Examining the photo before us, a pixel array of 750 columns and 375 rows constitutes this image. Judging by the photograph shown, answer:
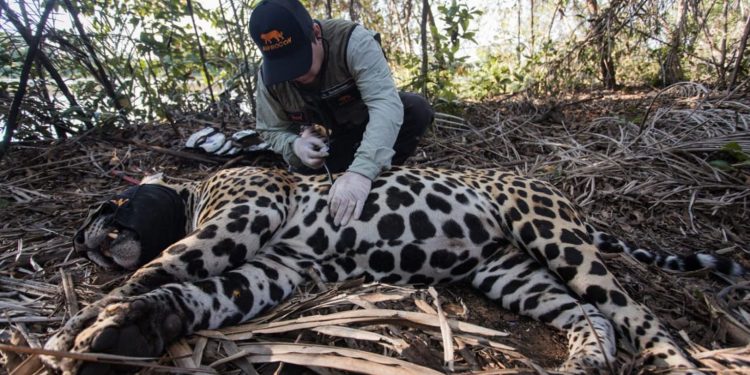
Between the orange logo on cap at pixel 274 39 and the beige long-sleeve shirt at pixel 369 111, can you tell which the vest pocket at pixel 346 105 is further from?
the orange logo on cap at pixel 274 39

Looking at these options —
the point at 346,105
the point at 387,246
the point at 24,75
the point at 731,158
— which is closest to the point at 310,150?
the point at 346,105

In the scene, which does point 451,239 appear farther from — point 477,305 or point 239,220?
point 239,220

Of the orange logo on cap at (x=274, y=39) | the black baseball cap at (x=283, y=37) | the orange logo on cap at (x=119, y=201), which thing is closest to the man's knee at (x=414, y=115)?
the black baseball cap at (x=283, y=37)

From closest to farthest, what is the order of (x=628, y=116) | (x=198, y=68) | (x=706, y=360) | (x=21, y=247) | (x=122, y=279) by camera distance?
(x=706, y=360)
(x=122, y=279)
(x=21, y=247)
(x=628, y=116)
(x=198, y=68)

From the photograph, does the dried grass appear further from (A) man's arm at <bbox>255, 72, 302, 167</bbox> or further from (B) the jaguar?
(A) man's arm at <bbox>255, 72, 302, 167</bbox>

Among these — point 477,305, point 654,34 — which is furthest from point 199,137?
point 654,34

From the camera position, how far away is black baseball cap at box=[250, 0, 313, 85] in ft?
9.13

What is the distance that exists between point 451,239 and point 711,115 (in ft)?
11.5

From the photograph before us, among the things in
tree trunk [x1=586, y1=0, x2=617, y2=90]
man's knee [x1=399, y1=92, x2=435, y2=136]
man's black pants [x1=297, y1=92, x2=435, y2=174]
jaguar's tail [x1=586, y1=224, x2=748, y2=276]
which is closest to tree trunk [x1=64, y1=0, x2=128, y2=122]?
man's black pants [x1=297, y1=92, x2=435, y2=174]

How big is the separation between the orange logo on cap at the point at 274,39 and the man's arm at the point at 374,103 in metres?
0.55

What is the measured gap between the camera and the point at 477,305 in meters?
2.68

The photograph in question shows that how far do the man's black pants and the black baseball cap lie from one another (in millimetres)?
1065

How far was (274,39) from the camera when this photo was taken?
279cm

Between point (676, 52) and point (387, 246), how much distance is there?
5625mm
